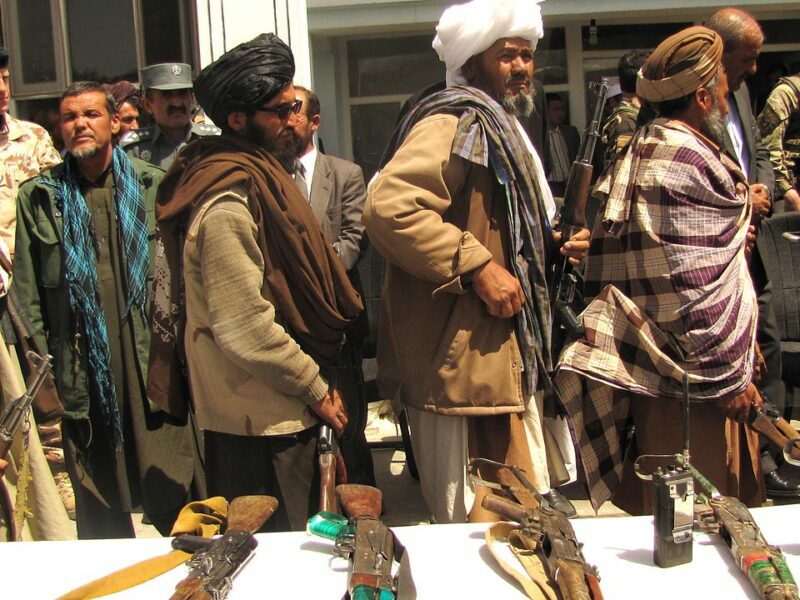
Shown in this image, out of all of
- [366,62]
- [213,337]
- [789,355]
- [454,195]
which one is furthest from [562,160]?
[213,337]

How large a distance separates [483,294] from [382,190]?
1.38ft

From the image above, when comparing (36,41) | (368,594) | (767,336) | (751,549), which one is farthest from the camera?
(36,41)

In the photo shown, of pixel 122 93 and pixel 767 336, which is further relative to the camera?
pixel 122 93

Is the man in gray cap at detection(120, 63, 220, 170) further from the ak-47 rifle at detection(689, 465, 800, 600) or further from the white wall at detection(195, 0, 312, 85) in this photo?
the ak-47 rifle at detection(689, 465, 800, 600)

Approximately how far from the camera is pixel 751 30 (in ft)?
11.5

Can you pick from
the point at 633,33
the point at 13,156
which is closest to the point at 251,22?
the point at 13,156

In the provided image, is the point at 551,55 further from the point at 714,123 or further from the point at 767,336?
the point at 714,123

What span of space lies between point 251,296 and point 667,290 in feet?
3.96

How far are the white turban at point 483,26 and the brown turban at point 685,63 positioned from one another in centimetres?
39

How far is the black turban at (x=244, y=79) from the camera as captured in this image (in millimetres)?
2664

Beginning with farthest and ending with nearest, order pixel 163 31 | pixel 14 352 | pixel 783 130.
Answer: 1. pixel 163 31
2. pixel 783 130
3. pixel 14 352

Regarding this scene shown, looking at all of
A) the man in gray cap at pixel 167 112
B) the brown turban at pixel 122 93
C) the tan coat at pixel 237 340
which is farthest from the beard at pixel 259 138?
the brown turban at pixel 122 93

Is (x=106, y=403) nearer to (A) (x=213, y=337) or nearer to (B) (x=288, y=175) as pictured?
(A) (x=213, y=337)

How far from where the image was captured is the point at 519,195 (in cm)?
277
